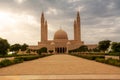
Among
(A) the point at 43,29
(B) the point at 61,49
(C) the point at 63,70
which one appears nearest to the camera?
(C) the point at 63,70

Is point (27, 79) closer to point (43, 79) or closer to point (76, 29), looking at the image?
point (43, 79)

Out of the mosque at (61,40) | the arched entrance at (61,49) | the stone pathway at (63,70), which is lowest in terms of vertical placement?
the stone pathway at (63,70)

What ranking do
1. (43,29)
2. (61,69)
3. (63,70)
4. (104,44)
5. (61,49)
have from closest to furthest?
(63,70), (61,69), (104,44), (43,29), (61,49)

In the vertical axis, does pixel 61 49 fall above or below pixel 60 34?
below

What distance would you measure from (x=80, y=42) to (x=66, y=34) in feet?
19.4

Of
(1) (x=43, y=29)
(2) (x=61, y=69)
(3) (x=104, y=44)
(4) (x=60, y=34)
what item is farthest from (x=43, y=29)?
(2) (x=61, y=69)

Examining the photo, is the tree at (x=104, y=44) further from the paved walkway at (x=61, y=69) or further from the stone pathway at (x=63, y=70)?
the stone pathway at (x=63, y=70)

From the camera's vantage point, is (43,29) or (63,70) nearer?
(63,70)

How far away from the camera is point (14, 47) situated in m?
67.8

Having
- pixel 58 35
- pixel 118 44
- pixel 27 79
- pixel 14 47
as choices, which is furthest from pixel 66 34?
pixel 27 79

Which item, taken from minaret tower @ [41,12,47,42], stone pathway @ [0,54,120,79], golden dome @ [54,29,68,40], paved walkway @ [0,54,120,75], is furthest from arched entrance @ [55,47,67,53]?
stone pathway @ [0,54,120,79]

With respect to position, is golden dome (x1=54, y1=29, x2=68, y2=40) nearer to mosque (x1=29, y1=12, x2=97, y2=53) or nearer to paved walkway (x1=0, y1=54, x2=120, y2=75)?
mosque (x1=29, y1=12, x2=97, y2=53)

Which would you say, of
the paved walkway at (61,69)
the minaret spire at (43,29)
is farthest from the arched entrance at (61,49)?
the paved walkway at (61,69)

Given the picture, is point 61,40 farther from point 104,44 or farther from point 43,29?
point 104,44
